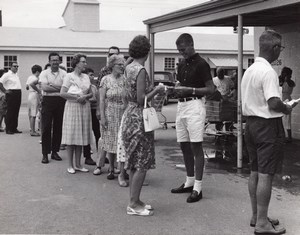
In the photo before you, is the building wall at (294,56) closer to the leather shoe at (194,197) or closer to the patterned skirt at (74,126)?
the patterned skirt at (74,126)

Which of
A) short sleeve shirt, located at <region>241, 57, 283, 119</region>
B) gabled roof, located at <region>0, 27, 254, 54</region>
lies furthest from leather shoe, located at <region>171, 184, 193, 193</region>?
gabled roof, located at <region>0, 27, 254, 54</region>

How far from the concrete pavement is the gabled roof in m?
20.3

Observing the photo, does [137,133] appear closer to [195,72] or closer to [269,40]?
[195,72]

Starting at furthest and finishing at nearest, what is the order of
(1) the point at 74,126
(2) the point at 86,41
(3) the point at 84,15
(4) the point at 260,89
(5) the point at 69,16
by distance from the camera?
1. (5) the point at 69,16
2. (3) the point at 84,15
3. (2) the point at 86,41
4. (1) the point at 74,126
5. (4) the point at 260,89

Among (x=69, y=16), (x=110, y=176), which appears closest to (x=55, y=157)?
(x=110, y=176)

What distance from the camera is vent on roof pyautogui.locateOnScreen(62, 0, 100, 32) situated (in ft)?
110

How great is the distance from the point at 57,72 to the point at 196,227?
16.1 feet

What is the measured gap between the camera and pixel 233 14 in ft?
26.7

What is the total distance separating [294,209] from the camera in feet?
18.6

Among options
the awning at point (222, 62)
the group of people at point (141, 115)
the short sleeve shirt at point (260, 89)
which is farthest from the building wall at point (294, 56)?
the awning at point (222, 62)

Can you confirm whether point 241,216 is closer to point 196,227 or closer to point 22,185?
point 196,227

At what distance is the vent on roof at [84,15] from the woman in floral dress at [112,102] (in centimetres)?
2708

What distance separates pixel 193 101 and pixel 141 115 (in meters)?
0.91

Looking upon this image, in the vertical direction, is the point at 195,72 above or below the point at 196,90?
above
